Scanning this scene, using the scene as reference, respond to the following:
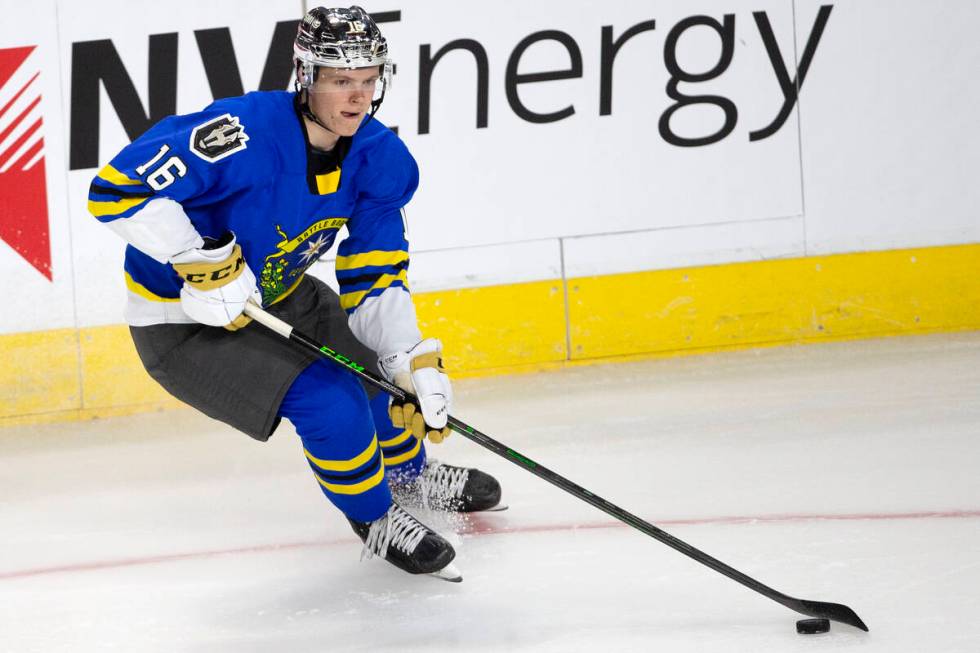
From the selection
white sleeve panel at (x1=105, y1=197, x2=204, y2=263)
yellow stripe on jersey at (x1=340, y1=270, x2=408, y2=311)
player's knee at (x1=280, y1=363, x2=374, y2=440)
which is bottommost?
player's knee at (x1=280, y1=363, x2=374, y2=440)

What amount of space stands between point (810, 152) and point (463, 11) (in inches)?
48.9

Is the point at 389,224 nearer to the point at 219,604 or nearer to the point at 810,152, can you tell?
the point at 219,604

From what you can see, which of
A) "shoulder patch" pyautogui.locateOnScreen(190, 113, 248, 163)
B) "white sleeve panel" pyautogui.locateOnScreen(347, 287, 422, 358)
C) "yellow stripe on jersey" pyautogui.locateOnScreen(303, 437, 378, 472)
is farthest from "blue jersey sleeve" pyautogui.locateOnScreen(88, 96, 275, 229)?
"yellow stripe on jersey" pyautogui.locateOnScreen(303, 437, 378, 472)

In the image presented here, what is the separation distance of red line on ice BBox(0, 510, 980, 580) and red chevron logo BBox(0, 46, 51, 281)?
1.52 metres

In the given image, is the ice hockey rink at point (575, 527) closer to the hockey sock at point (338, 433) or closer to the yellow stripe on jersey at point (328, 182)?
the hockey sock at point (338, 433)

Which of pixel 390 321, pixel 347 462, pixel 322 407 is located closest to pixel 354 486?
pixel 347 462

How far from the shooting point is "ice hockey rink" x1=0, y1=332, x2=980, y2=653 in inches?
83.1

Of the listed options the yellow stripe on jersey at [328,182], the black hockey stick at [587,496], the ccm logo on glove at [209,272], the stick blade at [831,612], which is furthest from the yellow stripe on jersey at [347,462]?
the stick blade at [831,612]

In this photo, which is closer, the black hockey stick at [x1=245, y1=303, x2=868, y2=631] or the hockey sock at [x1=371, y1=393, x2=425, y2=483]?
the black hockey stick at [x1=245, y1=303, x2=868, y2=631]

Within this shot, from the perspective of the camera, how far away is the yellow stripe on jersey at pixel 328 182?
7.39 feet

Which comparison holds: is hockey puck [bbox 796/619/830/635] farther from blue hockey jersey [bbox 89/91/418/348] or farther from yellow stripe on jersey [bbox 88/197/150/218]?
yellow stripe on jersey [bbox 88/197/150/218]

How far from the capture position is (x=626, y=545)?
96.3 inches

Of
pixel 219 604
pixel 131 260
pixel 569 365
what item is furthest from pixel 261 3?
pixel 219 604

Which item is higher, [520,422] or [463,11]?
[463,11]
